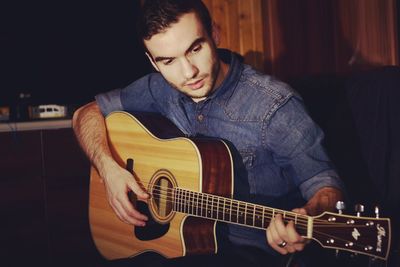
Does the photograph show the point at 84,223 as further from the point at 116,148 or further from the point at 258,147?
the point at 258,147

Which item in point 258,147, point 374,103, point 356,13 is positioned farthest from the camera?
point 356,13

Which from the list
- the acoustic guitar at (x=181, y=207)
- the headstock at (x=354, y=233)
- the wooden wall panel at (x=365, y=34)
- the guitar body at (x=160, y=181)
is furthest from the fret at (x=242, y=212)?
the wooden wall panel at (x=365, y=34)

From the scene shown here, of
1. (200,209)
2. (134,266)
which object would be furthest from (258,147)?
(134,266)

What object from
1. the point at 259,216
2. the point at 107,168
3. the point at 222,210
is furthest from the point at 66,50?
the point at 259,216

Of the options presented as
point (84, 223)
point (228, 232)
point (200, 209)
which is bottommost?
point (84, 223)

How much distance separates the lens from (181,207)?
139cm

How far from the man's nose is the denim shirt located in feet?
0.47

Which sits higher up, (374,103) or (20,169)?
(374,103)

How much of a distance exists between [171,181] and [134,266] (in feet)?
1.12

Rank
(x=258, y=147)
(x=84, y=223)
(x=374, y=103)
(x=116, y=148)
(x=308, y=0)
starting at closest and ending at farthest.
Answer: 1. (x=374, y=103)
2. (x=258, y=147)
3. (x=116, y=148)
4. (x=308, y=0)
5. (x=84, y=223)

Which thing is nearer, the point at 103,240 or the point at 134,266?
the point at 134,266

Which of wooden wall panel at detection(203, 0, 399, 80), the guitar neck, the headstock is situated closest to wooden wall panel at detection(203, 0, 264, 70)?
wooden wall panel at detection(203, 0, 399, 80)

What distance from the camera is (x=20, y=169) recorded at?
2418mm

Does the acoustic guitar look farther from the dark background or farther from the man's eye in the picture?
the dark background
